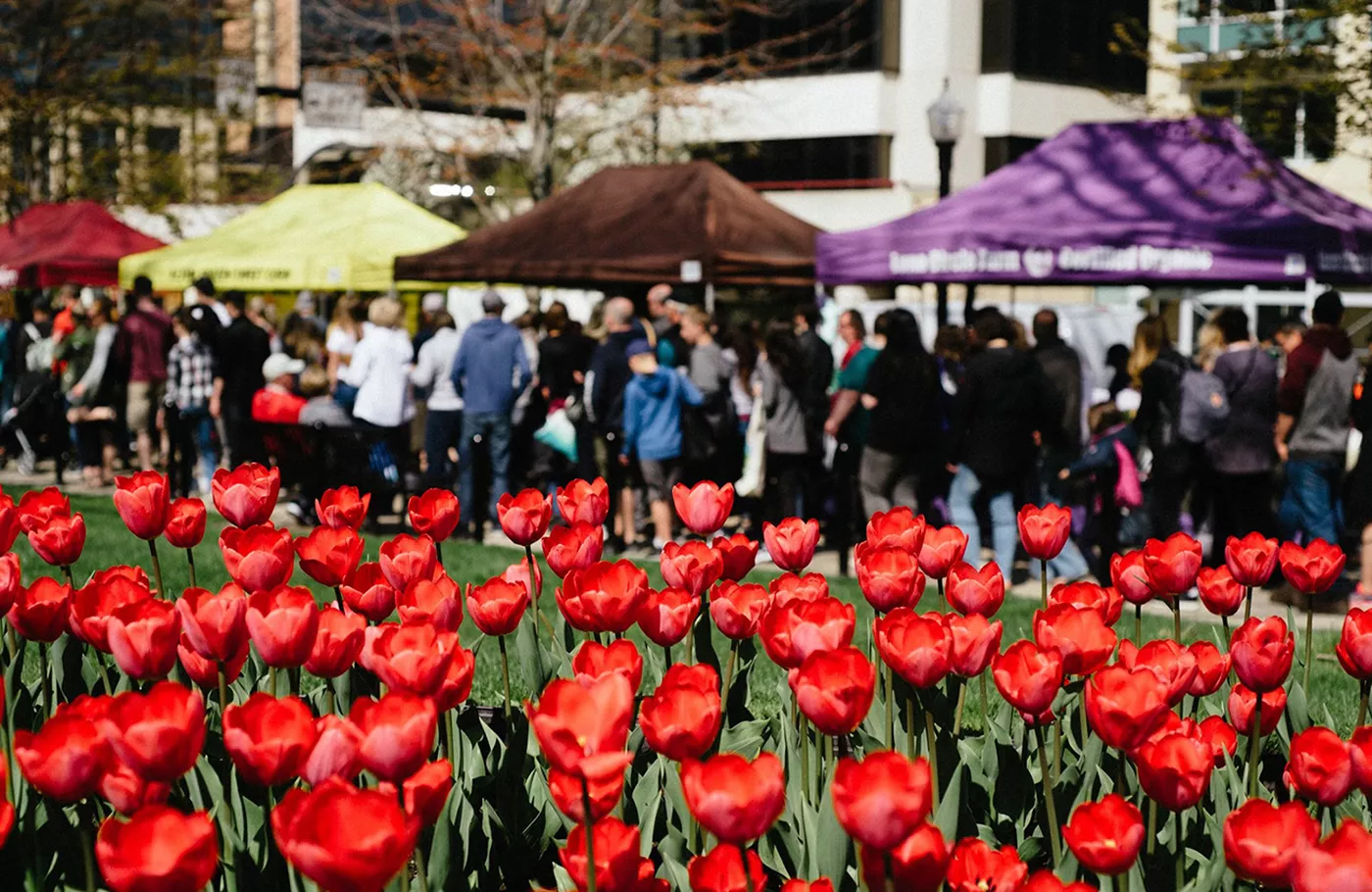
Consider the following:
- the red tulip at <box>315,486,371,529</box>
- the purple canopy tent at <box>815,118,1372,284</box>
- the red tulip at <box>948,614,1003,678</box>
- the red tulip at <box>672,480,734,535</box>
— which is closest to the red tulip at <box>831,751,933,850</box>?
the red tulip at <box>948,614,1003,678</box>

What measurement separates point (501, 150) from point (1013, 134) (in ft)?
49.3

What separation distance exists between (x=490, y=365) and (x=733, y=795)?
10.9m

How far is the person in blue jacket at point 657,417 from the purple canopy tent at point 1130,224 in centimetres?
135

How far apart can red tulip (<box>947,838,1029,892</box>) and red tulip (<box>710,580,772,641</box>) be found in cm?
91

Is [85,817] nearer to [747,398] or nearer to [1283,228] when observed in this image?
[1283,228]

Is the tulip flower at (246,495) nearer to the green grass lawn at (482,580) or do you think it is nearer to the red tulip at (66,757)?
the green grass lawn at (482,580)

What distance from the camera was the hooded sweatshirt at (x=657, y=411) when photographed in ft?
38.1

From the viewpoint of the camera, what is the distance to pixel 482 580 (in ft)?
30.1

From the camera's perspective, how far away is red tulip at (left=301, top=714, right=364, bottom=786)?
194 cm

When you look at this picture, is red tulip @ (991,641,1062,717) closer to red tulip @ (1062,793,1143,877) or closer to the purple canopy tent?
red tulip @ (1062,793,1143,877)

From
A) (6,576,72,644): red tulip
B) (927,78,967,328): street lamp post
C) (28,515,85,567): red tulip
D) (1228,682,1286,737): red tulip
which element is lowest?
(1228,682,1286,737): red tulip

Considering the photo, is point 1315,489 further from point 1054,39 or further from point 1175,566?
point 1054,39

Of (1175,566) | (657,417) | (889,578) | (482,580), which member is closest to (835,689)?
(889,578)

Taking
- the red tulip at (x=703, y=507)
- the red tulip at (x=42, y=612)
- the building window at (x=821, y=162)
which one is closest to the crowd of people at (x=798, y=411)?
the red tulip at (x=703, y=507)
